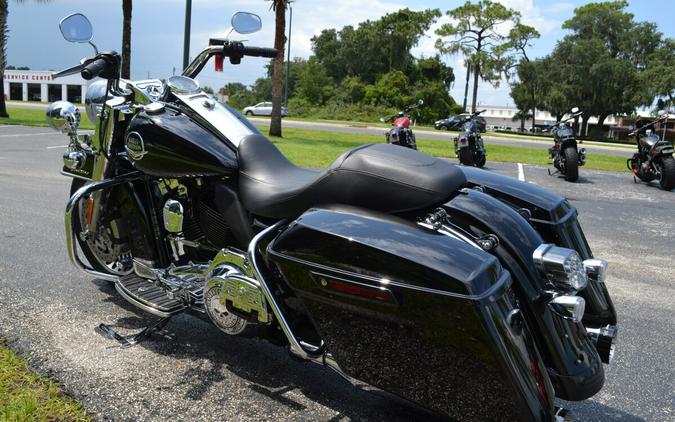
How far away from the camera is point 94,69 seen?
10.7ft

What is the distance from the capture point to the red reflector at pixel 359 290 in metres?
1.97

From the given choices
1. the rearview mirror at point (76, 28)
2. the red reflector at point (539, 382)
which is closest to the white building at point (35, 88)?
the rearview mirror at point (76, 28)

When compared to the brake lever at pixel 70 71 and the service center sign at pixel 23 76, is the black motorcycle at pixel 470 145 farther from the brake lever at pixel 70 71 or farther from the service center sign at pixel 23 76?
the service center sign at pixel 23 76

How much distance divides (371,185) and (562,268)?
77 cm

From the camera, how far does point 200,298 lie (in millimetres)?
2936

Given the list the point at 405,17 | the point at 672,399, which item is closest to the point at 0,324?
the point at 672,399

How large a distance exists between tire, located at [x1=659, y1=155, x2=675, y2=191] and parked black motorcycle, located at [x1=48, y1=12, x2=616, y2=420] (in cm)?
955

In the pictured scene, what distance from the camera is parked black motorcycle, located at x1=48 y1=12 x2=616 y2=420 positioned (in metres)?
1.89

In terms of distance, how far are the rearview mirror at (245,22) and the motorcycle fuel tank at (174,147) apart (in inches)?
35.9

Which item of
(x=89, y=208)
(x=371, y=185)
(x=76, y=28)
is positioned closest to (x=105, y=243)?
(x=89, y=208)

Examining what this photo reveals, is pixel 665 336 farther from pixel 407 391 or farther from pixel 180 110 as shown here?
pixel 180 110

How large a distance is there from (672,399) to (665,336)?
90 centimetres

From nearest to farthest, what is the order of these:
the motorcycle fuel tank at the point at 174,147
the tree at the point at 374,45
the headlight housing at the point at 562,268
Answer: the headlight housing at the point at 562,268 → the motorcycle fuel tank at the point at 174,147 → the tree at the point at 374,45

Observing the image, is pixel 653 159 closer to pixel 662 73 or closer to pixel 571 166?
pixel 571 166
